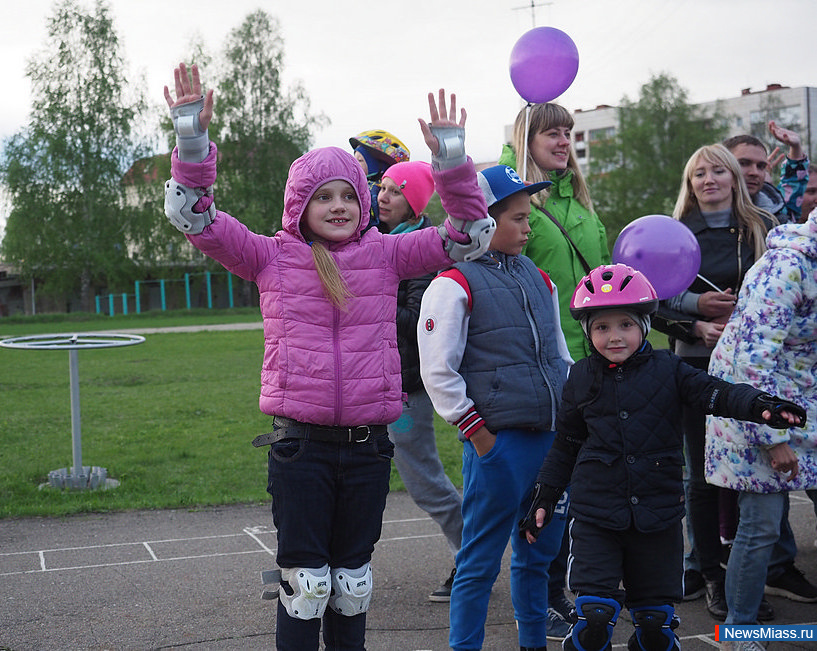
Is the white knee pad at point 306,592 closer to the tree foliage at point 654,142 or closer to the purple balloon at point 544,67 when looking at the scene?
the purple balloon at point 544,67

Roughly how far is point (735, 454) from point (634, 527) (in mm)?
899

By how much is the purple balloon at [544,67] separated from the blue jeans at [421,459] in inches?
63.5

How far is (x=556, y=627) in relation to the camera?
4246 millimetres

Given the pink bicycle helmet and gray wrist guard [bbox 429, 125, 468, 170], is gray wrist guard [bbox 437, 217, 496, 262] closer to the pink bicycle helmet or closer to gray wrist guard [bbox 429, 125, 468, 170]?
gray wrist guard [bbox 429, 125, 468, 170]

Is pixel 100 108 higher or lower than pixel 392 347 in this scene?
higher

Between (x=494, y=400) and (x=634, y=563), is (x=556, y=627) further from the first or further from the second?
(x=494, y=400)

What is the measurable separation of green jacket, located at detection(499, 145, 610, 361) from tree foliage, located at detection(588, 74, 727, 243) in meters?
49.5

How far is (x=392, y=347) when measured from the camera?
10.9 ft

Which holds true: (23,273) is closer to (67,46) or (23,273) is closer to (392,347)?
(67,46)

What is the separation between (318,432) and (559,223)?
5.88ft

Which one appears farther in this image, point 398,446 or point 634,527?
point 398,446

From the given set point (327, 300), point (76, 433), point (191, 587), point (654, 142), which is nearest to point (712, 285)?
point (327, 300)

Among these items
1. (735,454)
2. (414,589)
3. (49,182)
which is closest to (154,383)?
(414,589)

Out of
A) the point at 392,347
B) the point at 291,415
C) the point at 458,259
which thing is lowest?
the point at 291,415
